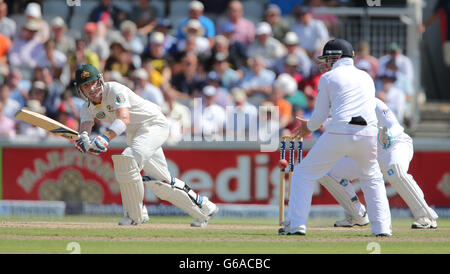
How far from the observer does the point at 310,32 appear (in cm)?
1658

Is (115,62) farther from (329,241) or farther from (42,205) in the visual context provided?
(329,241)

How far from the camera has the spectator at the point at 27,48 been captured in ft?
54.7

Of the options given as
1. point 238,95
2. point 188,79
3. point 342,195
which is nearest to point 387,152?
point 342,195

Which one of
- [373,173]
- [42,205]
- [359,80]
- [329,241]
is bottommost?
[42,205]

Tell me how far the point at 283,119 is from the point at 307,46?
87.8 inches

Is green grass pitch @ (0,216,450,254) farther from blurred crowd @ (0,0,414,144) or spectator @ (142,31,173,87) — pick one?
spectator @ (142,31,173,87)

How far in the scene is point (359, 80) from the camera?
353 inches

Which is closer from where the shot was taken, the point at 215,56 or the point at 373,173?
the point at 373,173

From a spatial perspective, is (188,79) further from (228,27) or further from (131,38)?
(131,38)

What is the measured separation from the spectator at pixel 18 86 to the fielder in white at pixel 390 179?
23.6 ft

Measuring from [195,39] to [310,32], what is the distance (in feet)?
6.97

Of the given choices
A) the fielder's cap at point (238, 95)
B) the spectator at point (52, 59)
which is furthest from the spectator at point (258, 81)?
the spectator at point (52, 59)
